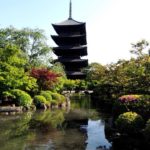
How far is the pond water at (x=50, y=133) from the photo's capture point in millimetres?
16930

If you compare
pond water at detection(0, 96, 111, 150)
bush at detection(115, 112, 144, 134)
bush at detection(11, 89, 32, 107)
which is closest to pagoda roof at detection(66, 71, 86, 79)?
bush at detection(11, 89, 32, 107)

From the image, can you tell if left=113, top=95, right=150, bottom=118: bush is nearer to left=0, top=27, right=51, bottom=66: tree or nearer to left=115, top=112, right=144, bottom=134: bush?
left=115, top=112, right=144, bottom=134: bush

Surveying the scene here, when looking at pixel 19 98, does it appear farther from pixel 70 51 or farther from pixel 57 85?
pixel 70 51

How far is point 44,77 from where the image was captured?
41.6m

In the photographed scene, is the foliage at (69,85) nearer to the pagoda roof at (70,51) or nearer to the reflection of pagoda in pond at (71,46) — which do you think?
the reflection of pagoda in pond at (71,46)

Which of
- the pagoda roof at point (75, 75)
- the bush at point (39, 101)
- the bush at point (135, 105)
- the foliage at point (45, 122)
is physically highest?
the pagoda roof at point (75, 75)

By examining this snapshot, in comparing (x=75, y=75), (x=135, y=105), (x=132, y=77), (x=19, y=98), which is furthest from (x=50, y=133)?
(x=75, y=75)

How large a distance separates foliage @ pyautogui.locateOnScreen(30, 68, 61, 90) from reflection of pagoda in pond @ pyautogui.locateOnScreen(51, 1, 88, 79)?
3583 centimetres

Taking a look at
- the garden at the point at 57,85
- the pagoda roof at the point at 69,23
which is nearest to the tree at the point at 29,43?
the garden at the point at 57,85

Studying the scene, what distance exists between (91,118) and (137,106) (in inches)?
371

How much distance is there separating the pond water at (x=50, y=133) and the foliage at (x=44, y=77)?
525 inches

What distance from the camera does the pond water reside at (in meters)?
16.9

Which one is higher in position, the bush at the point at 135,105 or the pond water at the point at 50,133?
the bush at the point at 135,105

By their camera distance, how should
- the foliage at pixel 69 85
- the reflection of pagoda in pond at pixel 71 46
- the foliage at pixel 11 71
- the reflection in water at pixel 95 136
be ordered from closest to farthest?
the reflection in water at pixel 95 136
the foliage at pixel 11 71
the foliage at pixel 69 85
the reflection of pagoda in pond at pixel 71 46
